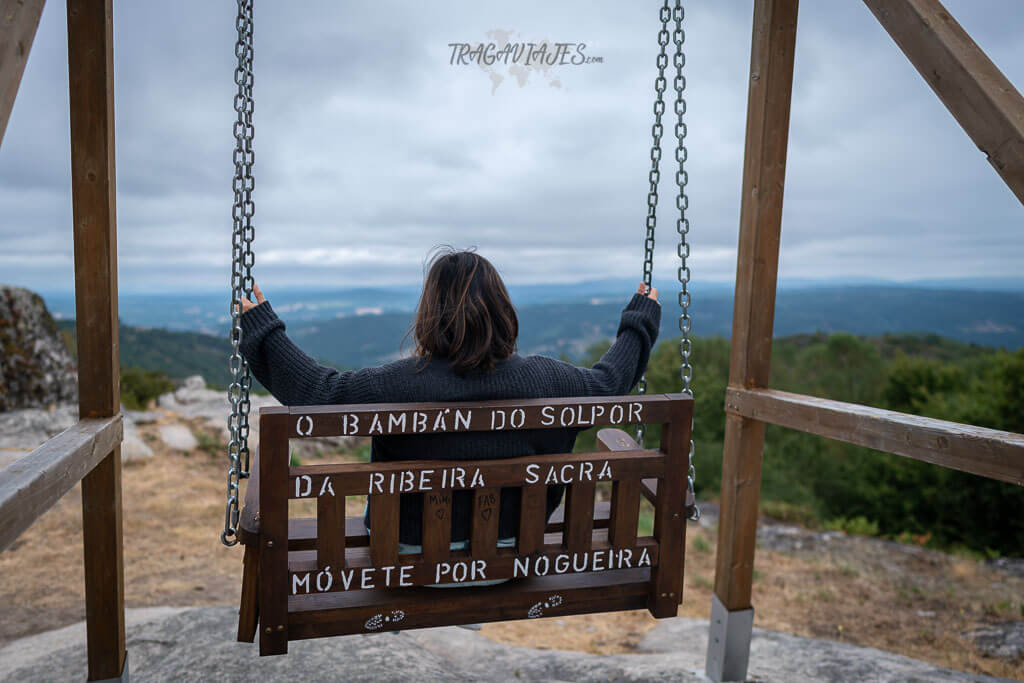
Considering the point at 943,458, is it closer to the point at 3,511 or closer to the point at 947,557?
the point at 3,511

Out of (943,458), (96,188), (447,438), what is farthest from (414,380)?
(943,458)

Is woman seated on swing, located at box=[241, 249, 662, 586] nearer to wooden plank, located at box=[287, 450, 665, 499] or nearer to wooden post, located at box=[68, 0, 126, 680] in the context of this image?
wooden plank, located at box=[287, 450, 665, 499]

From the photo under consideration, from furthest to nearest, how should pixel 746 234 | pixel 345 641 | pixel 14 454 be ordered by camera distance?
pixel 14 454, pixel 345 641, pixel 746 234

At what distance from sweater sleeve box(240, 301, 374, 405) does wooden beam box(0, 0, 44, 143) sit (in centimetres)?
88

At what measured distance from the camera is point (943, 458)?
2344mm

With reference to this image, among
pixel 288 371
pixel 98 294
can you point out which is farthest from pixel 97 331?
pixel 288 371

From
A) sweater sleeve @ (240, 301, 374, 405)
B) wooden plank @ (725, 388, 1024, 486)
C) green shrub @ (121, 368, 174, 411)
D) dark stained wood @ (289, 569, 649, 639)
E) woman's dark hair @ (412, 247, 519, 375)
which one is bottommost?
green shrub @ (121, 368, 174, 411)

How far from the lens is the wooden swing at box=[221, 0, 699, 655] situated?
2100 millimetres

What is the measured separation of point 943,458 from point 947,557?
6.97 meters

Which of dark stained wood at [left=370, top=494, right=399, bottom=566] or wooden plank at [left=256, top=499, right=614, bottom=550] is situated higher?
dark stained wood at [left=370, top=494, right=399, bottom=566]

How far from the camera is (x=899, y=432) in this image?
2.51 meters

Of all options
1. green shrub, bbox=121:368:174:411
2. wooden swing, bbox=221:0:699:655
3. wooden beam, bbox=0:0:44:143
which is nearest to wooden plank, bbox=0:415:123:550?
wooden swing, bbox=221:0:699:655

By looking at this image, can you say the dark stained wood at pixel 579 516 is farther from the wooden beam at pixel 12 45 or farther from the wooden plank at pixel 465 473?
the wooden beam at pixel 12 45

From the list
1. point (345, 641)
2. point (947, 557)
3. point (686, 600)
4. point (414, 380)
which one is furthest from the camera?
point (947, 557)
